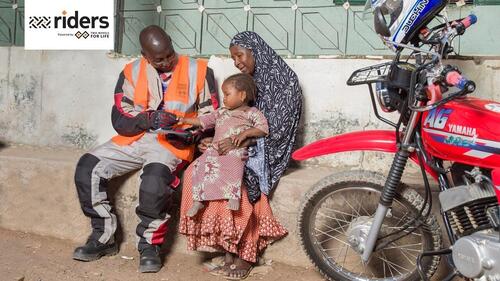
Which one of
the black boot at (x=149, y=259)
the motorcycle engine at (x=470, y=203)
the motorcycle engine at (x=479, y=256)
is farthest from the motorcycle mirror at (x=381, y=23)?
the black boot at (x=149, y=259)

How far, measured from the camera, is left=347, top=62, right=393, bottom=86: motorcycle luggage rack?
9.94ft

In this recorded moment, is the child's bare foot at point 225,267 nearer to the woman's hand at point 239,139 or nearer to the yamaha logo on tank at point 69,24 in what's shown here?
the woman's hand at point 239,139

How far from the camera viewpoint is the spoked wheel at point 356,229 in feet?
10.5

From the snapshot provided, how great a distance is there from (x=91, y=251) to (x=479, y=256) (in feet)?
7.86

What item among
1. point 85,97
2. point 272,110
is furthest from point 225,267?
point 85,97

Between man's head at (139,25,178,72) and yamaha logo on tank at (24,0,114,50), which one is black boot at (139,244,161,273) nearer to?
man's head at (139,25,178,72)

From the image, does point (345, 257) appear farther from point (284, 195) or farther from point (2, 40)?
point (2, 40)

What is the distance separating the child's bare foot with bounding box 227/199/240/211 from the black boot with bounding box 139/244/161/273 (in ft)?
2.03

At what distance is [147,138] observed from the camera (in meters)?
4.07

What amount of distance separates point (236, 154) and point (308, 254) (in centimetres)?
73

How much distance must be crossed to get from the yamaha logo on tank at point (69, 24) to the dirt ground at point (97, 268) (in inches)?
65.8

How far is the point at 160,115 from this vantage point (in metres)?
3.93

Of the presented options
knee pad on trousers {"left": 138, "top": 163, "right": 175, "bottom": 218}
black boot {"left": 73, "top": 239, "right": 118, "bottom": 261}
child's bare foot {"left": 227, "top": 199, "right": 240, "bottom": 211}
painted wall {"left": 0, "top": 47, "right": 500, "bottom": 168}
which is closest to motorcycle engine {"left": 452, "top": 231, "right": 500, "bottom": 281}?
child's bare foot {"left": 227, "top": 199, "right": 240, "bottom": 211}

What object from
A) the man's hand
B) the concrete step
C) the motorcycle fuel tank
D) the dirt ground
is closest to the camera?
the motorcycle fuel tank
